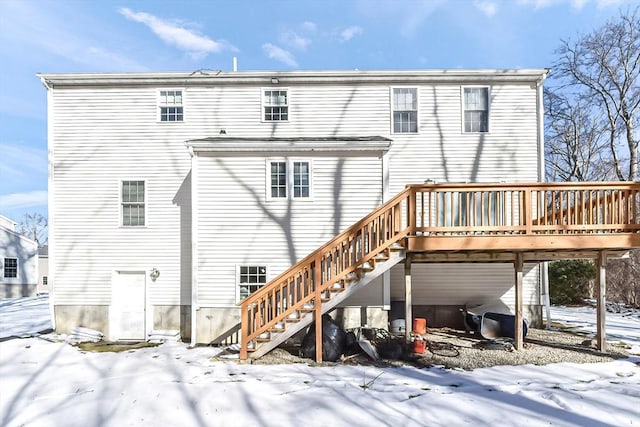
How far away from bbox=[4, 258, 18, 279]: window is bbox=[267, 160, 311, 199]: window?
25297 millimetres

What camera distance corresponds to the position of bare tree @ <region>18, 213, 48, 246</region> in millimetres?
58125

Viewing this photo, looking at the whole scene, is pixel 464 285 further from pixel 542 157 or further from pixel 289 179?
pixel 289 179

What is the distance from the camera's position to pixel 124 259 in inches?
402

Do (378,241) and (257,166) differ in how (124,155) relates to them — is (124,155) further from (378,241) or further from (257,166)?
(378,241)

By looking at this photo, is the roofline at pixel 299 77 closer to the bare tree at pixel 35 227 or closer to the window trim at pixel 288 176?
the window trim at pixel 288 176

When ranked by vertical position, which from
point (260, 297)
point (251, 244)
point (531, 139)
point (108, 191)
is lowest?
point (260, 297)

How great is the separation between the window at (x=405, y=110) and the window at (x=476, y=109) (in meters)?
1.57

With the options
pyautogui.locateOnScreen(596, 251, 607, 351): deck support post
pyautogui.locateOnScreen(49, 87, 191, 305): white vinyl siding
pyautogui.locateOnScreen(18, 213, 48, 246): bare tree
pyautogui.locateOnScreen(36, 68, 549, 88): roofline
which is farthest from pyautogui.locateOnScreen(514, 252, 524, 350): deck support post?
pyautogui.locateOnScreen(18, 213, 48, 246): bare tree

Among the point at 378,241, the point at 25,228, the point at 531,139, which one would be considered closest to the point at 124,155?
the point at 378,241

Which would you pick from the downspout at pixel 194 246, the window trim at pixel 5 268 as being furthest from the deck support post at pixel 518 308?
the window trim at pixel 5 268

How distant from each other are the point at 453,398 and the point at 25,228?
75.3m

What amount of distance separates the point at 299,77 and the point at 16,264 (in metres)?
26.3

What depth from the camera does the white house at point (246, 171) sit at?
9.46 meters

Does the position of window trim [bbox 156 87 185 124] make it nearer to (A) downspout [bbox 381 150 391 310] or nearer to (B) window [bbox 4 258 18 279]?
(A) downspout [bbox 381 150 391 310]
